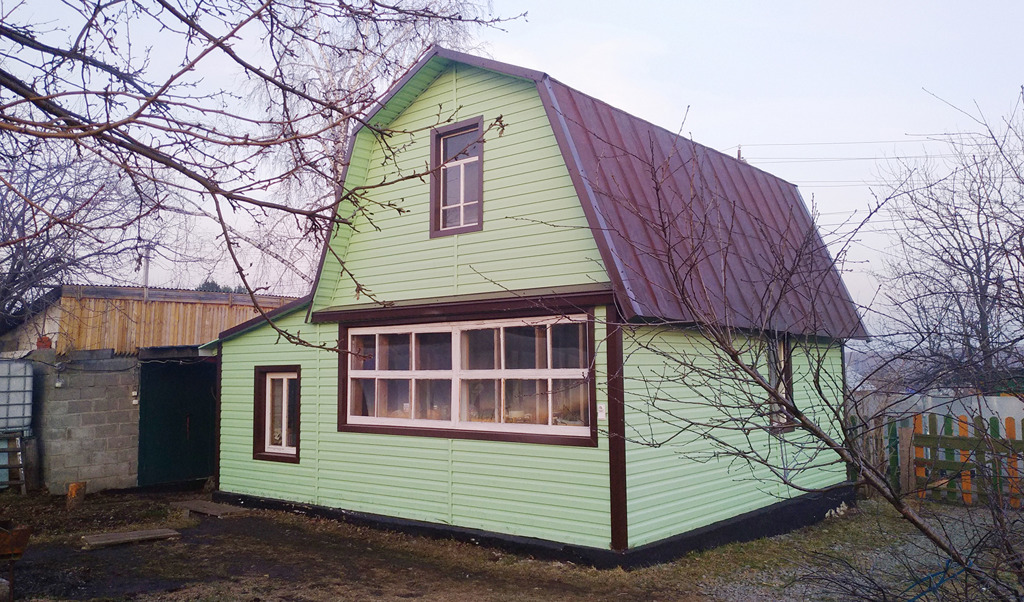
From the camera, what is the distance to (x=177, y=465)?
15.5m

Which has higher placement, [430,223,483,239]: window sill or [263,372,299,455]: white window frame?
[430,223,483,239]: window sill

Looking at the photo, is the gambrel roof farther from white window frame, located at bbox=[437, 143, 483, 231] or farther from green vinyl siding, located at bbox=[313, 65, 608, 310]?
white window frame, located at bbox=[437, 143, 483, 231]

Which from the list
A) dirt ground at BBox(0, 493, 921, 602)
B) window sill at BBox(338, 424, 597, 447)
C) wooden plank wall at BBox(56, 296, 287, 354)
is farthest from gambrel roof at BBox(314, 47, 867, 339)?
wooden plank wall at BBox(56, 296, 287, 354)

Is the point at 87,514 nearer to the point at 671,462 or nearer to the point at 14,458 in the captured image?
the point at 14,458

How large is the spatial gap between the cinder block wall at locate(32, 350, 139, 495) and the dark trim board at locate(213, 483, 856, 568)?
3112 millimetres

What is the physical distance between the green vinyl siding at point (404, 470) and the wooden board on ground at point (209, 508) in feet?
1.11

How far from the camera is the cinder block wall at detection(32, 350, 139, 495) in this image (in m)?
13.7

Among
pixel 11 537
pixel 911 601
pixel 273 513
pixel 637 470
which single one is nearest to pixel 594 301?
pixel 637 470

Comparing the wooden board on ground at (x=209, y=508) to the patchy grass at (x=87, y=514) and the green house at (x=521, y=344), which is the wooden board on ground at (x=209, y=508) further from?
the green house at (x=521, y=344)

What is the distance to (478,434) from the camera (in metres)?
9.29

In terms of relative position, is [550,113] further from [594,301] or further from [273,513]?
[273,513]

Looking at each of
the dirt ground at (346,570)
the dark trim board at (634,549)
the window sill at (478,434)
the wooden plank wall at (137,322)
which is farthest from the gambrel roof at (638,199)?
the wooden plank wall at (137,322)

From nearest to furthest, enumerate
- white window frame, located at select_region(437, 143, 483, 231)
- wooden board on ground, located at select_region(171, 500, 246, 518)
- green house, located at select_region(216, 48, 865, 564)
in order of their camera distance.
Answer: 1. green house, located at select_region(216, 48, 865, 564)
2. white window frame, located at select_region(437, 143, 483, 231)
3. wooden board on ground, located at select_region(171, 500, 246, 518)

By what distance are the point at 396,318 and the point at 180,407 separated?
7.65 meters
